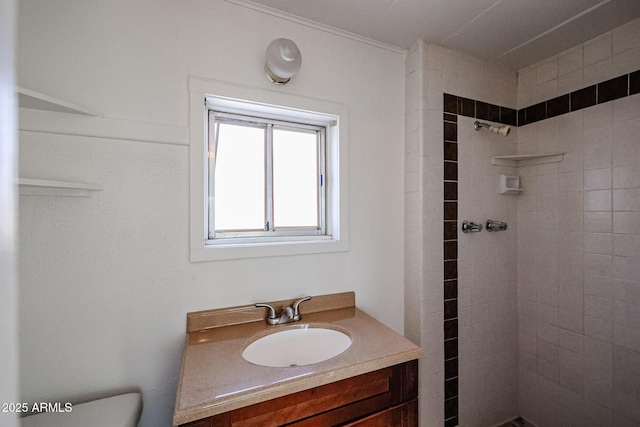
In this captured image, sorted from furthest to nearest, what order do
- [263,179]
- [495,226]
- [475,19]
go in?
[495,226] < [263,179] < [475,19]

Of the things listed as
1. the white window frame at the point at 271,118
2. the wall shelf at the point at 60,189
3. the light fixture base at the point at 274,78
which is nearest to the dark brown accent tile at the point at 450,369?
the white window frame at the point at 271,118

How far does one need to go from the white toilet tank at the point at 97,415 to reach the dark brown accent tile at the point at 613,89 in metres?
2.61

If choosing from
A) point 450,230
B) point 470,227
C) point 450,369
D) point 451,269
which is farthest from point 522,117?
point 450,369

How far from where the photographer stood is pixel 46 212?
38.2 inches

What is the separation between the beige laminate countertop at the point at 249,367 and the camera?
739 millimetres

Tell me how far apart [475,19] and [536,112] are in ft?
2.74

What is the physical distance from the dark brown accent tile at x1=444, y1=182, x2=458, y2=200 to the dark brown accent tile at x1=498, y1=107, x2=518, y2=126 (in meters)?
0.63

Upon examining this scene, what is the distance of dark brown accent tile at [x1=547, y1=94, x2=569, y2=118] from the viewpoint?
5.28ft

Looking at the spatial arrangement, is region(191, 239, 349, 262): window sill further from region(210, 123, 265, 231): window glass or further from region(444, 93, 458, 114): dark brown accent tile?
region(444, 93, 458, 114): dark brown accent tile

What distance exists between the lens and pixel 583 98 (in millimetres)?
1531

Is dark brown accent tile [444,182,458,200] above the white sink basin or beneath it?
above

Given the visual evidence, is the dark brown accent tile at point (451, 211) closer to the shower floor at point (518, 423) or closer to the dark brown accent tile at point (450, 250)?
the dark brown accent tile at point (450, 250)

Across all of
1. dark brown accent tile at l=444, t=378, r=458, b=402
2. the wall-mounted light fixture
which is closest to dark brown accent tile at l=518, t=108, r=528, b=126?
the wall-mounted light fixture

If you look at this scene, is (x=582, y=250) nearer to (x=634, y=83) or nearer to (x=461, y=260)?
(x=461, y=260)
